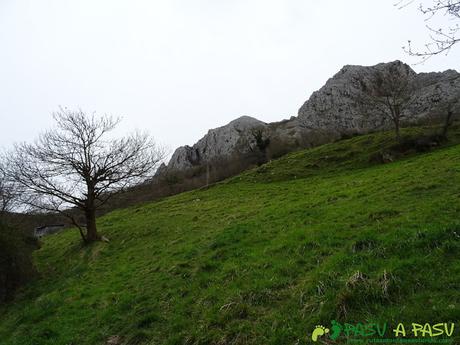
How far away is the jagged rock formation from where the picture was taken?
63.3 meters

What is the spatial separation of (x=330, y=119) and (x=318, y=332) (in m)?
93.1

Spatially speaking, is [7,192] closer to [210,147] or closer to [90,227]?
[90,227]

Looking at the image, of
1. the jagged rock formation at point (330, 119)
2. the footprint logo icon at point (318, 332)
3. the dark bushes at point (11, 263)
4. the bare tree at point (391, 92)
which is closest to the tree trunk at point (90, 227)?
the dark bushes at point (11, 263)

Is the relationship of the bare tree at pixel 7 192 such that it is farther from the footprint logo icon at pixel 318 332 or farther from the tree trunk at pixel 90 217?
the footprint logo icon at pixel 318 332

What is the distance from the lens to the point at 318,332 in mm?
5406

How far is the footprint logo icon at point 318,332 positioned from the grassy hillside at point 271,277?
14 cm

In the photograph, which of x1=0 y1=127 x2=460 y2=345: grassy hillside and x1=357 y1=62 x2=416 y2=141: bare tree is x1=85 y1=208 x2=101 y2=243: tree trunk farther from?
x1=357 y1=62 x2=416 y2=141: bare tree

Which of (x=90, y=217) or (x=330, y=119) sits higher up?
(x=330, y=119)

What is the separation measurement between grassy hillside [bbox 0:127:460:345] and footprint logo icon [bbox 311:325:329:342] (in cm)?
14

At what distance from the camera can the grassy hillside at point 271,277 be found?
586 cm

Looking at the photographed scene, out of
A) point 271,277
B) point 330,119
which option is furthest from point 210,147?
point 271,277

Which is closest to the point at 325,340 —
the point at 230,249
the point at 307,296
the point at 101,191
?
the point at 307,296

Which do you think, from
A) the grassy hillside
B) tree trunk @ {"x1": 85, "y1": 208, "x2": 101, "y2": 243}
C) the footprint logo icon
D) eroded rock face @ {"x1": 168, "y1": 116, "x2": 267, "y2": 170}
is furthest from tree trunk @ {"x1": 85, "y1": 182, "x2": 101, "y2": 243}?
eroded rock face @ {"x1": 168, "y1": 116, "x2": 267, "y2": 170}

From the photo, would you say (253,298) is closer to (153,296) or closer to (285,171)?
(153,296)
